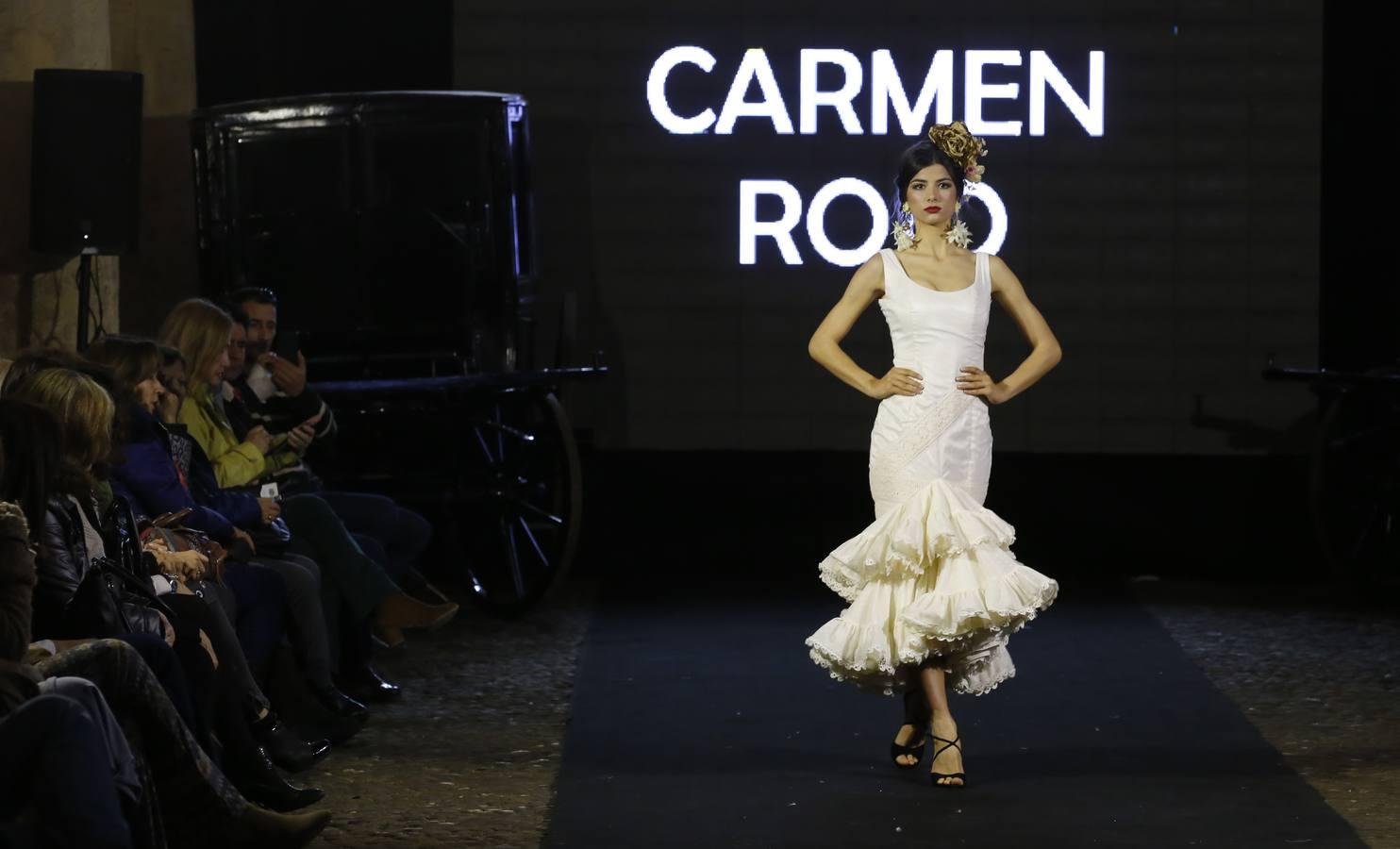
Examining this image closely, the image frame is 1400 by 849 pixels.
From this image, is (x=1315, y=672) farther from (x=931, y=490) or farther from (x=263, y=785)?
(x=263, y=785)

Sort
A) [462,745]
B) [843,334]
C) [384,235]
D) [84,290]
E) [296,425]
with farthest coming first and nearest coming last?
1. [384,235]
2. [84,290]
3. [296,425]
4. [462,745]
5. [843,334]

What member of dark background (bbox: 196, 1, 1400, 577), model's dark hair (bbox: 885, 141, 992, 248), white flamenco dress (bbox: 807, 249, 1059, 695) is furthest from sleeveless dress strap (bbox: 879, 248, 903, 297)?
dark background (bbox: 196, 1, 1400, 577)

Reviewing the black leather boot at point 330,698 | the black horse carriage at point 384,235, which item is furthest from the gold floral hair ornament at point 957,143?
the black horse carriage at point 384,235

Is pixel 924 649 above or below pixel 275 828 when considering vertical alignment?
above

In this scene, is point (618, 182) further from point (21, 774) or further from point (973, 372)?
point (21, 774)

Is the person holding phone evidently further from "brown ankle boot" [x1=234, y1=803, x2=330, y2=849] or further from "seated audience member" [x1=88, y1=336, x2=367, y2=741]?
"brown ankle boot" [x1=234, y1=803, x2=330, y2=849]

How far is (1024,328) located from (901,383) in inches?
12.8

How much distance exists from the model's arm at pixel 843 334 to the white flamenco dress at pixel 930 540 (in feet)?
0.10

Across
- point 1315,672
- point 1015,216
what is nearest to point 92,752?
point 1315,672

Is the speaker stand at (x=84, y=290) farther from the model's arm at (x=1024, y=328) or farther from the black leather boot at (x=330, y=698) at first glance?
the model's arm at (x=1024, y=328)

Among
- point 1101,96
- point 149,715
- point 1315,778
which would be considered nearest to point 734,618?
point 1315,778

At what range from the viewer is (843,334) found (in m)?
4.69

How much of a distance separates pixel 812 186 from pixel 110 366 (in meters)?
5.59

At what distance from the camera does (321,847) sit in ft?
13.0
